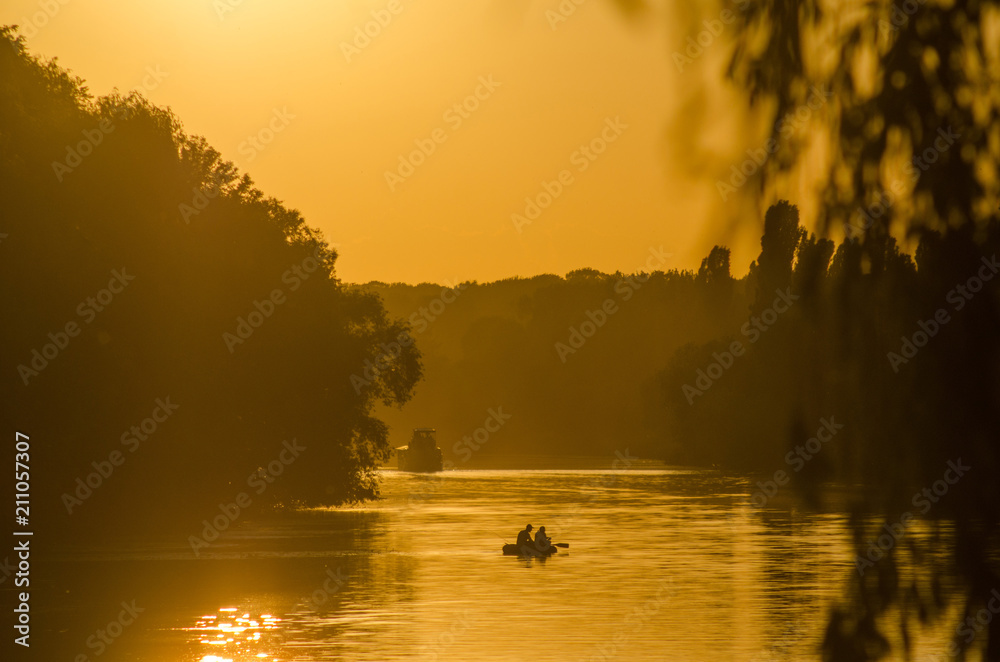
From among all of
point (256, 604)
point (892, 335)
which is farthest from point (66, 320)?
point (892, 335)

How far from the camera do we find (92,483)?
4462 centimetres

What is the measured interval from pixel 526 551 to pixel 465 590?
9.20 metres

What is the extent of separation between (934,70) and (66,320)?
122 ft

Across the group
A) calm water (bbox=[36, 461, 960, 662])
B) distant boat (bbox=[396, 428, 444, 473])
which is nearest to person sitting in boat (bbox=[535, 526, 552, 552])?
calm water (bbox=[36, 461, 960, 662])

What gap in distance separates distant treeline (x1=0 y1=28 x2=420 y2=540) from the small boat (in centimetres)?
1178

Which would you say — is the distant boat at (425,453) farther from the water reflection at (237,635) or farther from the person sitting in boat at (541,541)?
the water reflection at (237,635)

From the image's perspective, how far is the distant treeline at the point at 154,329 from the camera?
4047 centimetres

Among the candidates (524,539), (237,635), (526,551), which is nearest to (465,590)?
(526,551)

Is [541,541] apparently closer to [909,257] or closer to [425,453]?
[909,257]

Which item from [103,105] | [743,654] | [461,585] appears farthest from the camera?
[103,105]

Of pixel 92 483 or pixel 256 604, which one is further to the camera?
pixel 92 483

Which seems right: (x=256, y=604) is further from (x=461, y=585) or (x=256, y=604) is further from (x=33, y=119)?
(x=33, y=119)

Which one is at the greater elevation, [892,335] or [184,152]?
[184,152]

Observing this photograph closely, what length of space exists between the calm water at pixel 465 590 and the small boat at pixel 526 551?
0.90 feet
